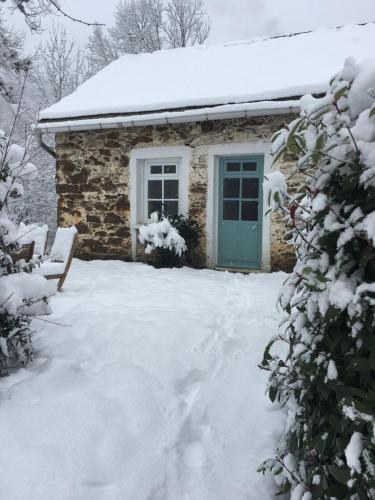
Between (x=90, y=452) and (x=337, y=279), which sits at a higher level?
(x=337, y=279)

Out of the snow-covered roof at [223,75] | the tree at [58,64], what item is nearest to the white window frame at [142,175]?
the snow-covered roof at [223,75]

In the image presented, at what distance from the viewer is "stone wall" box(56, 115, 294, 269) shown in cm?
650

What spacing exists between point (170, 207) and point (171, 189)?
1.04 feet

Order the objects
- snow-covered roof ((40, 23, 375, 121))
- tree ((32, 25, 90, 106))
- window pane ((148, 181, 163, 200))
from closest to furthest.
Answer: snow-covered roof ((40, 23, 375, 121)) < window pane ((148, 181, 163, 200)) < tree ((32, 25, 90, 106))

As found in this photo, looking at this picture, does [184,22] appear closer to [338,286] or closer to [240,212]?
[240,212]

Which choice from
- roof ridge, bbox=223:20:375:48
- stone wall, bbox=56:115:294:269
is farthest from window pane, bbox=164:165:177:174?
roof ridge, bbox=223:20:375:48

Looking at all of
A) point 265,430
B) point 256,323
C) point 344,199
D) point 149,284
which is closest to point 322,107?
point 344,199

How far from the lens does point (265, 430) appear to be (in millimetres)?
2102

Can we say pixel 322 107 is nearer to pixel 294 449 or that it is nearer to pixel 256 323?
pixel 294 449

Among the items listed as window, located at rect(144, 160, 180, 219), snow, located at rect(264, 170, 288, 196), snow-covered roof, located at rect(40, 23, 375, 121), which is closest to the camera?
snow, located at rect(264, 170, 288, 196)

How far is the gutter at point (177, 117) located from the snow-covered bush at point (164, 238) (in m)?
1.53

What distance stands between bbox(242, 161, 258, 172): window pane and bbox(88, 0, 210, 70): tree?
12.6 m

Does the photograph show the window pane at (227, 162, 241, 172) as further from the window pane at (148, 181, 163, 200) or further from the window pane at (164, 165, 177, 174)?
the window pane at (148, 181, 163, 200)

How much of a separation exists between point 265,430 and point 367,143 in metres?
1.57
